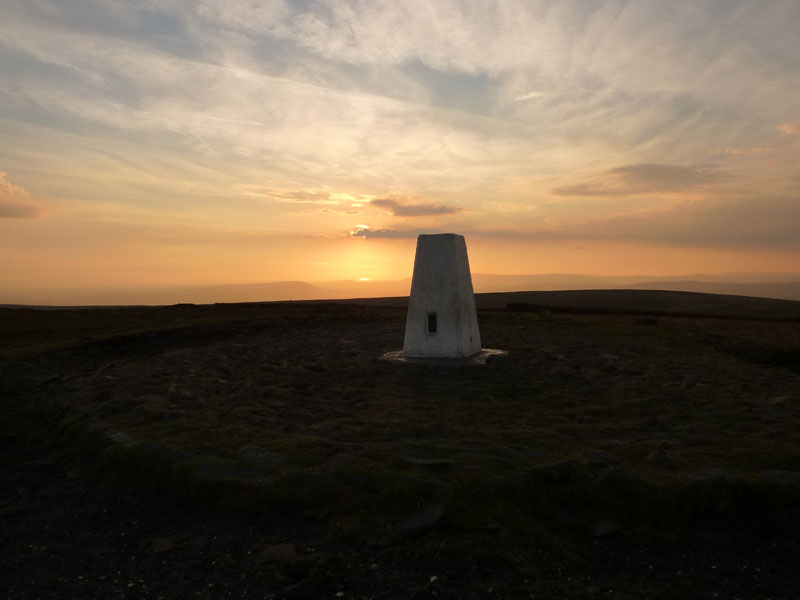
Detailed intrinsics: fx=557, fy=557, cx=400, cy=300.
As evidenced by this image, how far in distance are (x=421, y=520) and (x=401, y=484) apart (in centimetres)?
76

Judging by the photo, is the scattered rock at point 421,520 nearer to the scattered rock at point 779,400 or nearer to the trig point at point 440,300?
the scattered rock at point 779,400

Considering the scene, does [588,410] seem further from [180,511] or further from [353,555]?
[180,511]

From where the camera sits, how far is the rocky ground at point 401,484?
19.7 ft

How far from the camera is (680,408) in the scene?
11711mm

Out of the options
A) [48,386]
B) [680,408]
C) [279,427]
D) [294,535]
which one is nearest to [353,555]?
[294,535]

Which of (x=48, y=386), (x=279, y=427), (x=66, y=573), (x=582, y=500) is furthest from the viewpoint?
(x=48, y=386)

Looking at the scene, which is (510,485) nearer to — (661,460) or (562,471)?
(562,471)

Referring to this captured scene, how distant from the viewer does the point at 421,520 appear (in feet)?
22.3

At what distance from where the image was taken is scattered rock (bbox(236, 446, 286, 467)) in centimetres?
842

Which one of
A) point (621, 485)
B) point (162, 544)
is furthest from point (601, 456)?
point (162, 544)

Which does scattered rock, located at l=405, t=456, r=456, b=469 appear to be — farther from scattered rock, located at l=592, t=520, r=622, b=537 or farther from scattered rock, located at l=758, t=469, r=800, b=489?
scattered rock, located at l=758, t=469, r=800, b=489

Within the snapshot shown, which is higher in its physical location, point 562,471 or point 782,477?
point 562,471

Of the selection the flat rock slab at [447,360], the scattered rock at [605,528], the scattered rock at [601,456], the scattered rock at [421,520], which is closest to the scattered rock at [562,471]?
the scattered rock at [601,456]

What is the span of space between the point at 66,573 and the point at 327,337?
15.5 meters
